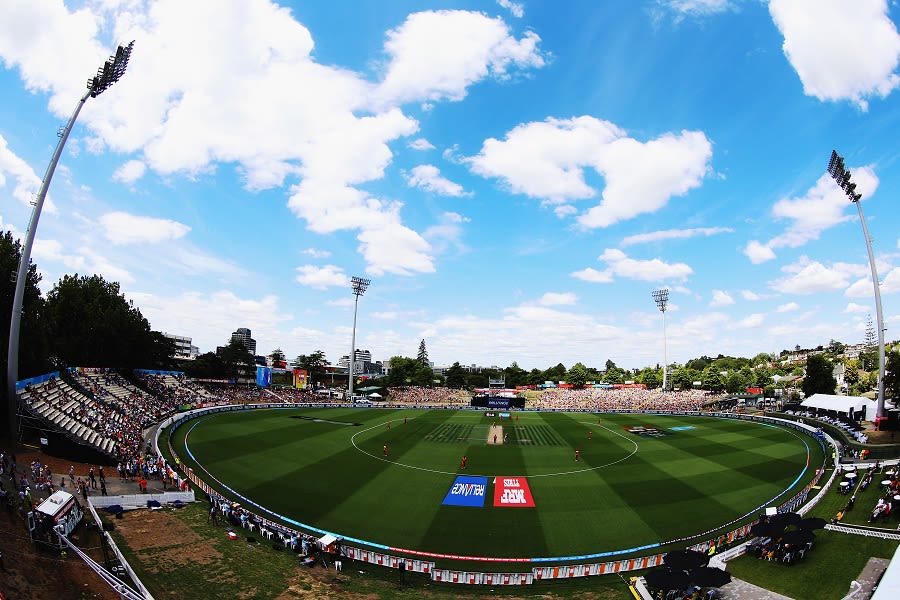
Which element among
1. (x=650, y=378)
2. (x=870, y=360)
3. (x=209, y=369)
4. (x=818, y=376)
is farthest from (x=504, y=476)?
(x=870, y=360)

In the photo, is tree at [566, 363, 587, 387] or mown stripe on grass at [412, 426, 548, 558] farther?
tree at [566, 363, 587, 387]

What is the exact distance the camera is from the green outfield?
26.5 meters

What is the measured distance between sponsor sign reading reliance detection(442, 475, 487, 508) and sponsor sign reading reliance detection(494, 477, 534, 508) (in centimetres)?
101

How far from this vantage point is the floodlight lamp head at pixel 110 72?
3525cm

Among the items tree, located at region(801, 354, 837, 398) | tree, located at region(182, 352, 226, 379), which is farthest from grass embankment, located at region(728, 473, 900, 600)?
tree, located at region(182, 352, 226, 379)

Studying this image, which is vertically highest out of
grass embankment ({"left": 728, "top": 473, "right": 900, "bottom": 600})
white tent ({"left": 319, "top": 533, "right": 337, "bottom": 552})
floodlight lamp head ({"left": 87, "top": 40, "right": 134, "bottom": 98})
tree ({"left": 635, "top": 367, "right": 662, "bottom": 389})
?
floodlight lamp head ({"left": 87, "top": 40, "right": 134, "bottom": 98})

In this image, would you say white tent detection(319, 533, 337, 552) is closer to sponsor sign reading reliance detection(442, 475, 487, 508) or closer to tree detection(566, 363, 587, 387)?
sponsor sign reading reliance detection(442, 475, 487, 508)

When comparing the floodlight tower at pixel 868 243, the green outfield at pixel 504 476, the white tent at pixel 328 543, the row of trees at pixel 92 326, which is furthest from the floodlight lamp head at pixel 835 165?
the row of trees at pixel 92 326

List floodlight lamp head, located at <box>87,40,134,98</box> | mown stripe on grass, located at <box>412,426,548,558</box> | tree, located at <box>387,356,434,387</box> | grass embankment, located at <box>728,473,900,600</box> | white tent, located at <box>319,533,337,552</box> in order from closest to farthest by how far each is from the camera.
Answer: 1. grass embankment, located at <box>728,473,900,600</box>
2. white tent, located at <box>319,533,337,552</box>
3. mown stripe on grass, located at <box>412,426,548,558</box>
4. floodlight lamp head, located at <box>87,40,134,98</box>
5. tree, located at <box>387,356,434,387</box>

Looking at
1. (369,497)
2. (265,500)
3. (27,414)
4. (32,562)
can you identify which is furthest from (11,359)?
(369,497)

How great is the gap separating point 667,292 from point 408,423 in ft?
252

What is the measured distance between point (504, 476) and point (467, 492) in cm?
508

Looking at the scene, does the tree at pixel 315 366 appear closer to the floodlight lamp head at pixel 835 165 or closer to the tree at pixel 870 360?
the floodlight lamp head at pixel 835 165

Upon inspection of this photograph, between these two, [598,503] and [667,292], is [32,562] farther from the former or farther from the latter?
[667,292]
